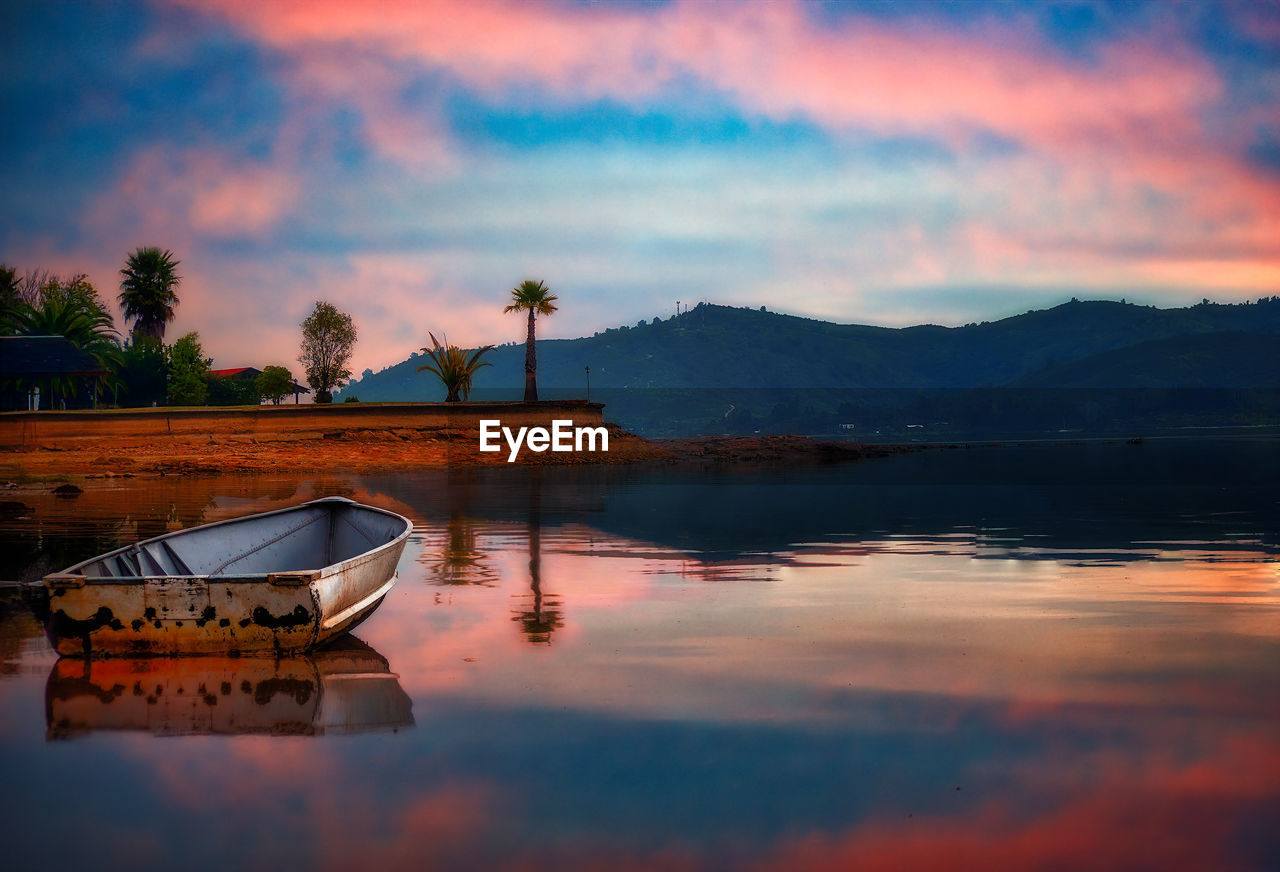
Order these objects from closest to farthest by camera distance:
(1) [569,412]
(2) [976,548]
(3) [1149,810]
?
1. (3) [1149,810]
2. (2) [976,548]
3. (1) [569,412]

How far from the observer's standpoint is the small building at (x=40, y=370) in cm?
7950

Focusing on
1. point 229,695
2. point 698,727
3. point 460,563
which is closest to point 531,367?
point 460,563

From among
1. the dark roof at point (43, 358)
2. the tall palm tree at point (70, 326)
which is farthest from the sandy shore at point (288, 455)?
the tall palm tree at point (70, 326)

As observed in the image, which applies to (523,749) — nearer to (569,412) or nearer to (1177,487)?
(1177,487)

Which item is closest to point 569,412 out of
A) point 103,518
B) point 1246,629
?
point 103,518

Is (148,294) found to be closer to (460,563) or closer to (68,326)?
(68,326)

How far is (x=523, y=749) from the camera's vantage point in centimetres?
972

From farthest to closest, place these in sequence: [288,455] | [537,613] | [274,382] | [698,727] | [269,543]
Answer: [274,382], [288,455], [269,543], [537,613], [698,727]

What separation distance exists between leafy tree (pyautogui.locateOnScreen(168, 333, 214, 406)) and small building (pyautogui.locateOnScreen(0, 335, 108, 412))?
35.4 feet

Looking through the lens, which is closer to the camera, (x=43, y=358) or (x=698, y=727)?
(x=698, y=727)

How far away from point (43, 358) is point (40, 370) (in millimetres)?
1929

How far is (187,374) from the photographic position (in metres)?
97.2

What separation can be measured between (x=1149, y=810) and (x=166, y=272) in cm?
11368

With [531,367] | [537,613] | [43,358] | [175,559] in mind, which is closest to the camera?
[175,559]
